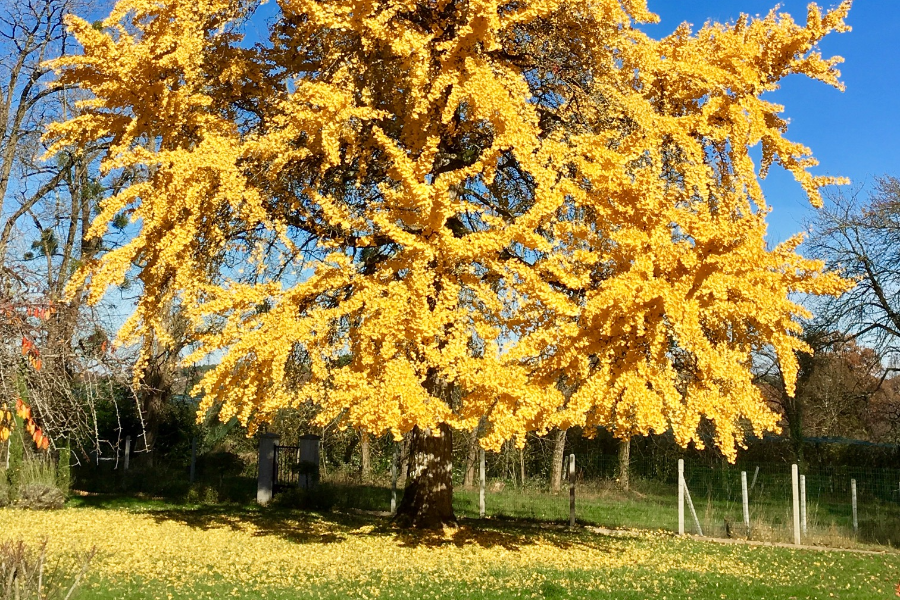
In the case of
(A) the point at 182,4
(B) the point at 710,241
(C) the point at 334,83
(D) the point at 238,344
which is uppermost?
(A) the point at 182,4

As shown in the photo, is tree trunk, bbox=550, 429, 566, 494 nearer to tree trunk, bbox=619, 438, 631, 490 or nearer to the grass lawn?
tree trunk, bbox=619, 438, 631, 490

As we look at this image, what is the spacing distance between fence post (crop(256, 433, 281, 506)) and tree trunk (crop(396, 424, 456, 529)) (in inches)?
A: 180

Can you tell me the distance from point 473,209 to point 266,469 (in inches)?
367

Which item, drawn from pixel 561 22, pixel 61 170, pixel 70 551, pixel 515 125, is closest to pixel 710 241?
pixel 515 125

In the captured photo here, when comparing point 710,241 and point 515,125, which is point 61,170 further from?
point 710,241

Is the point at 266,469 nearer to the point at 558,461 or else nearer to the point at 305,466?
the point at 305,466

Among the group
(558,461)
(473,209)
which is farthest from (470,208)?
(558,461)

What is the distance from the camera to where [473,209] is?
8.39 meters

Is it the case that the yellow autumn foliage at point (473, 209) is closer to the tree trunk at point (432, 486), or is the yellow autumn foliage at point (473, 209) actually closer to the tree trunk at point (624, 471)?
the tree trunk at point (432, 486)

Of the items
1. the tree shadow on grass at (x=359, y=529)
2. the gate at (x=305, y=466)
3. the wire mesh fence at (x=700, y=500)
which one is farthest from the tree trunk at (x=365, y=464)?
the tree shadow on grass at (x=359, y=529)

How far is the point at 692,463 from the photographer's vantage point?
21.7 meters

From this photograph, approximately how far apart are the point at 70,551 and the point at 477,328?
5456mm

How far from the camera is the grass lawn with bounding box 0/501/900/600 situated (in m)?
7.49

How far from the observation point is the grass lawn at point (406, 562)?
295 inches
